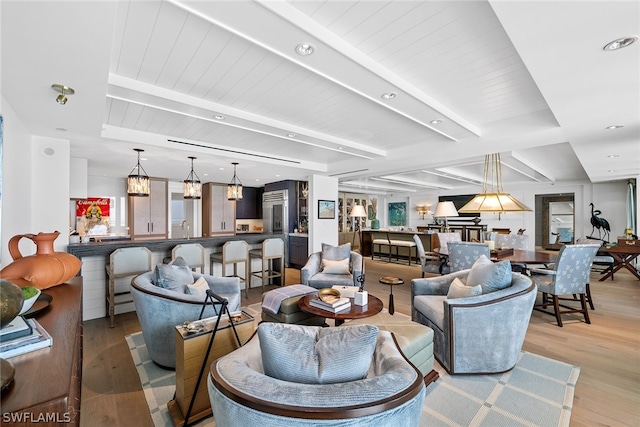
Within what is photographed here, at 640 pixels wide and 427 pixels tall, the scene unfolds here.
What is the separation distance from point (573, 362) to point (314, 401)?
304 cm

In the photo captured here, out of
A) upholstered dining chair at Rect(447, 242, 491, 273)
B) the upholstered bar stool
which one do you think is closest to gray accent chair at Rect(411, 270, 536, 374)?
upholstered dining chair at Rect(447, 242, 491, 273)

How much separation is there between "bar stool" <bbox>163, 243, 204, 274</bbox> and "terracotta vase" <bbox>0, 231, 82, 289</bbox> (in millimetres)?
2363

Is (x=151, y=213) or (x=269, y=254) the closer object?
(x=269, y=254)

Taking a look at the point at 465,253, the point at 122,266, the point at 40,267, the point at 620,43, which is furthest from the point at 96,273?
the point at 620,43

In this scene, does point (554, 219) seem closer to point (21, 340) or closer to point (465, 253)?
point (465, 253)

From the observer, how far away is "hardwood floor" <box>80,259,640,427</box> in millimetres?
1971

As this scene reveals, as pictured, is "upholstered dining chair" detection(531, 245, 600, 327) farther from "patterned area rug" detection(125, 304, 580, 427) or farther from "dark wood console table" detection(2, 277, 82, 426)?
"dark wood console table" detection(2, 277, 82, 426)

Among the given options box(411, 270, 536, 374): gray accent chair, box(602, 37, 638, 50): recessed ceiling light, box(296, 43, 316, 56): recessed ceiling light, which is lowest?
box(411, 270, 536, 374): gray accent chair

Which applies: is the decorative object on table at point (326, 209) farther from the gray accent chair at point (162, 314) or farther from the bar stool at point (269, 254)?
the gray accent chair at point (162, 314)

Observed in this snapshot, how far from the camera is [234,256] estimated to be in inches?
186

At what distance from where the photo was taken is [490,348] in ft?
7.88

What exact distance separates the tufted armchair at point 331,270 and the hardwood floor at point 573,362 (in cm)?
83

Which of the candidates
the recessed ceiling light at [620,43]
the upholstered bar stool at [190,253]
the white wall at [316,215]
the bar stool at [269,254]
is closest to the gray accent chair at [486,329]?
the recessed ceiling light at [620,43]

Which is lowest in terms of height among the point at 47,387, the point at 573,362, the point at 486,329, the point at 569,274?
the point at 573,362
